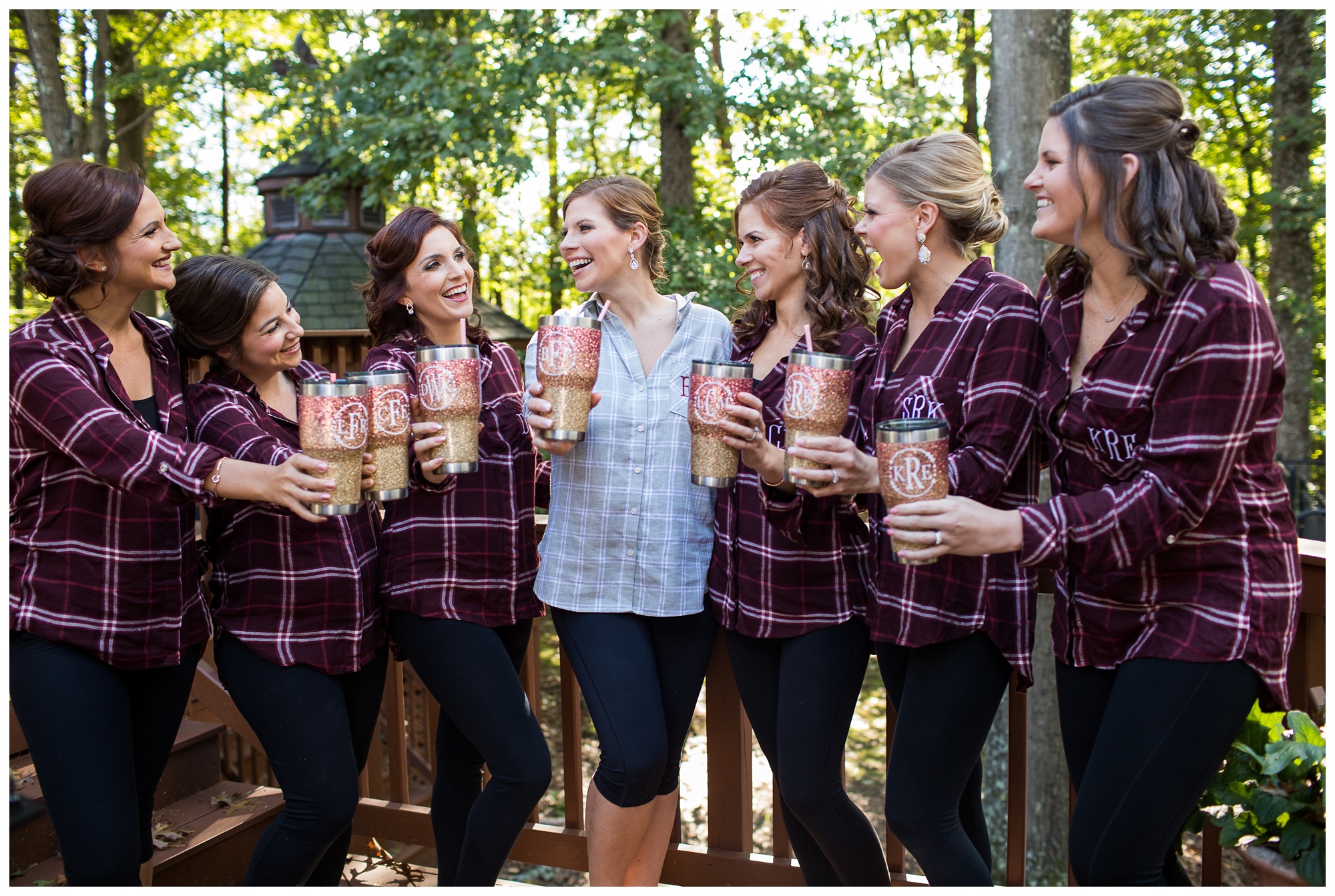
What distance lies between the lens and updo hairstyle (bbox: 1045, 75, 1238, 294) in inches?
74.6

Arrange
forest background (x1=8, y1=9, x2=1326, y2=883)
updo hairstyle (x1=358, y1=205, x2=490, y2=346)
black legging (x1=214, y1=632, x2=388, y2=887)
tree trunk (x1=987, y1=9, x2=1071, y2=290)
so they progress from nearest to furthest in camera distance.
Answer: black legging (x1=214, y1=632, x2=388, y2=887) < updo hairstyle (x1=358, y1=205, x2=490, y2=346) < tree trunk (x1=987, y1=9, x2=1071, y2=290) < forest background (x1=8, y1=9, x2=1326, y2=883)

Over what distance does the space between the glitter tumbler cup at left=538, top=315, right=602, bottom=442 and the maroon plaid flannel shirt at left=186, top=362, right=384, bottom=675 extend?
0.63 meters

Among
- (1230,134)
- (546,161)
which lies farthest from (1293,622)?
(546,161)

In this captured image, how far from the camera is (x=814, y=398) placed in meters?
2.13

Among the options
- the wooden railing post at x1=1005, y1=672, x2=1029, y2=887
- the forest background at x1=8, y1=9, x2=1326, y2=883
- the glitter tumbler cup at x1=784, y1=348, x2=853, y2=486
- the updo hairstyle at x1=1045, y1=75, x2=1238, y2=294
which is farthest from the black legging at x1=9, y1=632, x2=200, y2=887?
the forest background at x1=8, y1=9, x2=1326, y2=883

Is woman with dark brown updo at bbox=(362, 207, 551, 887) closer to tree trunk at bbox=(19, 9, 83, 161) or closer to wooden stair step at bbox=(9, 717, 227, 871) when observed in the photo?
wooden stair step at bbox=(9, 717, 227, 871)

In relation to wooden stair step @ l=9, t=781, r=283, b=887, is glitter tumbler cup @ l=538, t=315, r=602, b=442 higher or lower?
higher

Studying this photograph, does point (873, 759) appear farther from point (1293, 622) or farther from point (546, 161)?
point (546, 161)

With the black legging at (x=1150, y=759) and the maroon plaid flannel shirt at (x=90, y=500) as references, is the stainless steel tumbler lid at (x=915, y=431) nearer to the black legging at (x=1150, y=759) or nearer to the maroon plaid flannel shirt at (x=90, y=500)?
the black legging at (x=1150, y=759)

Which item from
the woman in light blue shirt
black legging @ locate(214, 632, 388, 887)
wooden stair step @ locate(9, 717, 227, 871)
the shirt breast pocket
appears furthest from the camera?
wooden stair step @ locate(9, 717, 227, 871)

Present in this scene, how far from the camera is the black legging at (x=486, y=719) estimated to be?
2.59 meters

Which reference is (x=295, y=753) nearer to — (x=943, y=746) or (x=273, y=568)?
(x=273, y=568)

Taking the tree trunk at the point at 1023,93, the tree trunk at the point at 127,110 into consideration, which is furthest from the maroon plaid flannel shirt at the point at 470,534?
the tree trunk at the point at 127,110

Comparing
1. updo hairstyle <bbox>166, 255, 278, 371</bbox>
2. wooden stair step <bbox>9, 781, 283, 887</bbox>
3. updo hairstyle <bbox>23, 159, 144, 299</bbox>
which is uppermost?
updo hairstyle <bbox>23, 159, 144, 299</bbox>
